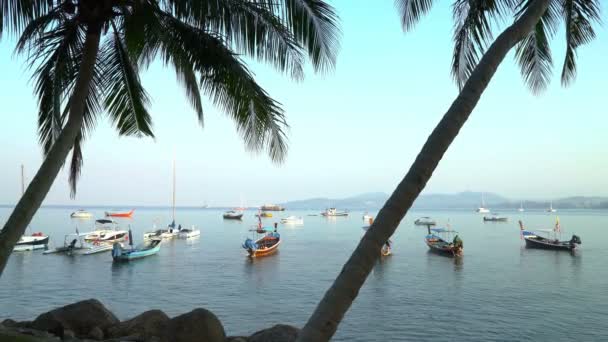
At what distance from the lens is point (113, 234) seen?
63062 millimetres

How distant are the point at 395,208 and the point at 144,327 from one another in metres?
11.4

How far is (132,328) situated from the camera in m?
13.2

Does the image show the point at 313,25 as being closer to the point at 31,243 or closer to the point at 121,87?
the point at 121,87

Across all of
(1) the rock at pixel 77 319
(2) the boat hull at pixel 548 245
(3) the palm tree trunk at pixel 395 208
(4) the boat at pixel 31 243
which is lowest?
(2) the boat hull at pixel 548 245

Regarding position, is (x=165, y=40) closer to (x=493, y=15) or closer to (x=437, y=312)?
(x=493, y=15)

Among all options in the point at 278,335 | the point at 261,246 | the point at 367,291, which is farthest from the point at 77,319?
the point at 261,246

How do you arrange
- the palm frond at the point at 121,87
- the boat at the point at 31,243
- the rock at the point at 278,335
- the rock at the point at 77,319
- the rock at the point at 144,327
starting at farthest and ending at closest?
1. the boat at the point at 31,243
2. the rock at the point at 77,319
3. the rock at the point at 144,327
4. the rock at the point at 278,335
5. the palm frond at the point at 121,87

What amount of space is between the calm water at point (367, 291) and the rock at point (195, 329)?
8.83 metres

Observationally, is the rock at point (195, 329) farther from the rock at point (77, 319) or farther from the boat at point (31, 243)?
the boat at point (31, 243)

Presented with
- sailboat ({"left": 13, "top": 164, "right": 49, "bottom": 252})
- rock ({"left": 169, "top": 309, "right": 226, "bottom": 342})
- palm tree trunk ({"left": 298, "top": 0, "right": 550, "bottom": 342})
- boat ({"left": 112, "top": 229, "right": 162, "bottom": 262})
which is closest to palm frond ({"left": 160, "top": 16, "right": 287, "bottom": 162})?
palm tree trunk ({"left": 298, "top": 0, "right": 550, "bottom": 342})

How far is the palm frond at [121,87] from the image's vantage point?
8336 millimetres

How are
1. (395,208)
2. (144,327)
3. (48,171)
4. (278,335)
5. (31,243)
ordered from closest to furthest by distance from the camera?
1. (395,208)
2. (48,171)
3. (278,335)
4. (144,327)
5. (31,243)

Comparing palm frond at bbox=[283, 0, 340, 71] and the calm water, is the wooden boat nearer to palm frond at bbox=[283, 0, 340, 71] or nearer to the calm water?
the calm water

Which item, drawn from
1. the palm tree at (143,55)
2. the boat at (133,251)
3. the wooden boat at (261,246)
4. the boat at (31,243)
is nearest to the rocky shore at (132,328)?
the palm tree at (143,55)
